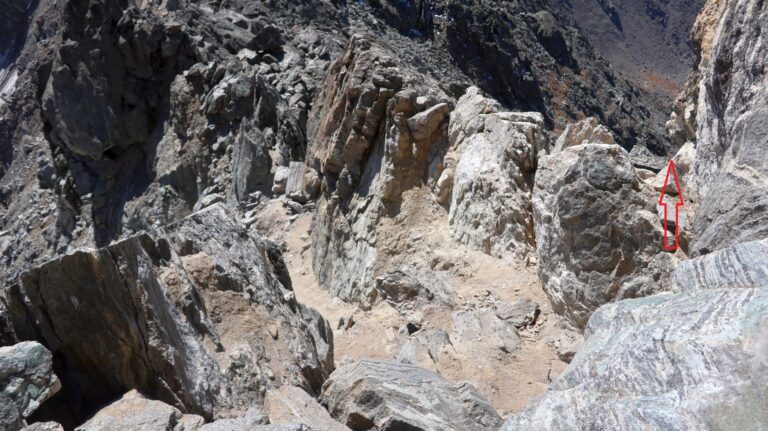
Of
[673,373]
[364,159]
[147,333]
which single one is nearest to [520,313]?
[673,373]

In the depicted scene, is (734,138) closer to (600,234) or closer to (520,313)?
(600,234)

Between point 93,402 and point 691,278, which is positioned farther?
point 93,402

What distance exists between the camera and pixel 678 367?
394 cm

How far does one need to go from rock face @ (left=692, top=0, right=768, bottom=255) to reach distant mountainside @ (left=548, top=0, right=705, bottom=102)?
62.1 meters

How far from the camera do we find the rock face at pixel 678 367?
11.8ft

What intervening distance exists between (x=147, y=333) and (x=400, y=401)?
2.28m

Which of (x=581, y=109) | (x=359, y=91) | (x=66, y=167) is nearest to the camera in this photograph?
(x=359, y=91)

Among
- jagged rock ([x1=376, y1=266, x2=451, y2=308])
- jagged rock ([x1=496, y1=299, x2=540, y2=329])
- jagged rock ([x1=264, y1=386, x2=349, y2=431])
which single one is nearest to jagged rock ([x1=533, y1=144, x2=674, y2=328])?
jagged rock ([x1=496, y1=299, x2=540, y2=329])

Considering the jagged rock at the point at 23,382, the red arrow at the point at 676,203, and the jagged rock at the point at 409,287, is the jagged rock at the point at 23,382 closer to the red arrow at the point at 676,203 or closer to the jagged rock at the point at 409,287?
the jagged rock at the point at 409,287

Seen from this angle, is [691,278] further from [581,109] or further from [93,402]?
[581,109]

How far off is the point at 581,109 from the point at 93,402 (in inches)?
1763

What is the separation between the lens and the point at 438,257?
34.8ft

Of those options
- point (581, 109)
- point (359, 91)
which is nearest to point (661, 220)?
point (359, 91)

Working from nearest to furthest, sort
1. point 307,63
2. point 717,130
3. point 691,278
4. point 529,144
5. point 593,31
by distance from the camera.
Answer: point 691,278
point 717,130
point 529,144
point 307,63
point 593,31
